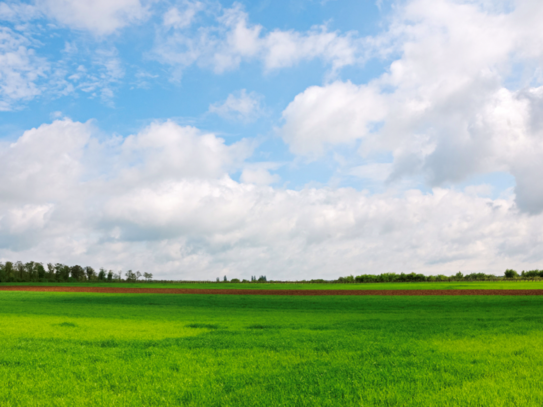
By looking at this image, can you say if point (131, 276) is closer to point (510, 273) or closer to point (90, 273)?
point (90, 273)

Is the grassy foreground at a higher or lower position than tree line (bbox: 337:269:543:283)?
higher

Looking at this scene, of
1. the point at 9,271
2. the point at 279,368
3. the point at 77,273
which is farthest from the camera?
the point at 77,273

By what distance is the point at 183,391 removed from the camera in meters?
10.1

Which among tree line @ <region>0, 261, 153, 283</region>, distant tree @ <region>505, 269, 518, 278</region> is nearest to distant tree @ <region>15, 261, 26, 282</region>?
tree line @ <region>0, 261, 153, 283</region>

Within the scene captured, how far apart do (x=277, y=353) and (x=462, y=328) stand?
12007 mm

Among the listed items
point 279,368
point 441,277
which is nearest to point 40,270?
point 441,277

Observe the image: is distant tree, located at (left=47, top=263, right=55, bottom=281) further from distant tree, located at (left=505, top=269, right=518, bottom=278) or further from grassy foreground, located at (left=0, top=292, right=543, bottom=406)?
distant tree, located at (left=505, top=269, right=518, bottom=278)

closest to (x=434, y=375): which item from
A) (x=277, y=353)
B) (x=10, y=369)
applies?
(x=277, y=353)

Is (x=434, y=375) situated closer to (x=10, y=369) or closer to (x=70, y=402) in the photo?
(x=70, y=402)

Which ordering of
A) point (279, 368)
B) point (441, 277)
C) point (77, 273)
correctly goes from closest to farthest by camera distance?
point (279, 368)
point (441, 277)
point (77, 273)

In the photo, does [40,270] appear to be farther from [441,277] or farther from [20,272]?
[441,277]

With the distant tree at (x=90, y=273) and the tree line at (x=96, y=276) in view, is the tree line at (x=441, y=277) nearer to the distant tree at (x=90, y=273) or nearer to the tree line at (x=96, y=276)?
the tree line at (x=96, y=276)

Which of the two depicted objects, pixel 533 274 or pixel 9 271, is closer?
pixel 533 274

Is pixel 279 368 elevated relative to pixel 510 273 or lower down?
elevated
